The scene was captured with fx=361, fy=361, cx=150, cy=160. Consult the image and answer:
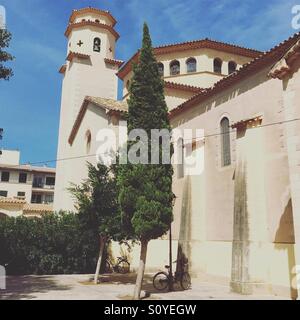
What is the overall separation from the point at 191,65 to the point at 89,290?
16.8m

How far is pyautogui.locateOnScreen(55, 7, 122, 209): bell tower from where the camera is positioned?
27.5 meters

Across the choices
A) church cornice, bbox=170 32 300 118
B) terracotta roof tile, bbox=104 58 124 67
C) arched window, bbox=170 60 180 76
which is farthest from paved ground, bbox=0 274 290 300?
terracotta roof tile, bbox=104 58 124 67

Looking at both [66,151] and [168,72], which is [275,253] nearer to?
[168,72]

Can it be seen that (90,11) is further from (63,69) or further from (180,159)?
(180,159)

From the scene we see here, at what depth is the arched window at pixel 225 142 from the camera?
1609 cm

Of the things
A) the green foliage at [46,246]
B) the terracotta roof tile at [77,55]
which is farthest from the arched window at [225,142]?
the terracotta roof tile at [77,55]

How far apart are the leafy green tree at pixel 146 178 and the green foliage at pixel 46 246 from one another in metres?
6.52

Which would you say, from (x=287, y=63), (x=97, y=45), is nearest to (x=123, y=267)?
(x=287, y=63)

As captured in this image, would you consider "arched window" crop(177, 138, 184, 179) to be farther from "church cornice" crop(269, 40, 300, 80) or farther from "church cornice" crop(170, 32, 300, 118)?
"church cornice" crop(269, 40, 300, 80)

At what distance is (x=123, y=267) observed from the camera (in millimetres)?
19531

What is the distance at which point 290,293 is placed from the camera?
11.6 m

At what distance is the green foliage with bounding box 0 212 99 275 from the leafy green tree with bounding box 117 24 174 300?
6518 mm

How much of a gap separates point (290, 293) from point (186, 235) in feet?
19.7
